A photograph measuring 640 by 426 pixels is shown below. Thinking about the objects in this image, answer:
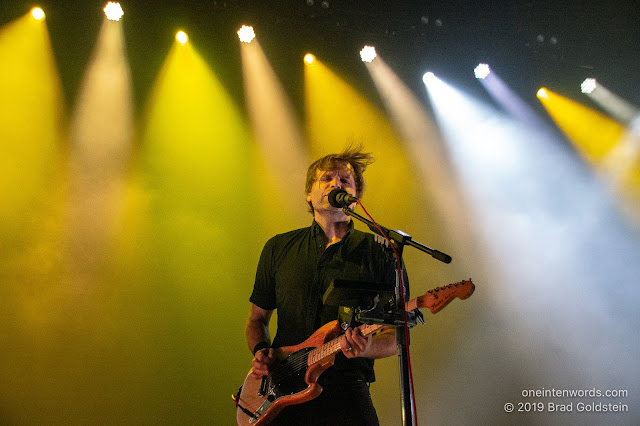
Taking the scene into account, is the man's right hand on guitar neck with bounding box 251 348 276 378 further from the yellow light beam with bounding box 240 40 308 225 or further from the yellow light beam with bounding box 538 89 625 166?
the yellow light beam with bounding box 538 89 625 166

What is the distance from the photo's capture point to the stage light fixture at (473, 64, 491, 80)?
583cm

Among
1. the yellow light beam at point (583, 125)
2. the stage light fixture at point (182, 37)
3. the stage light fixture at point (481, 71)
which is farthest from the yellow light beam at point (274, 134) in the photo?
the yellow light beam at point (583, 125)

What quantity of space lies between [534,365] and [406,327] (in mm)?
3432

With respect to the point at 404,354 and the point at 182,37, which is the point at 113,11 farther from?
the point at 404,354

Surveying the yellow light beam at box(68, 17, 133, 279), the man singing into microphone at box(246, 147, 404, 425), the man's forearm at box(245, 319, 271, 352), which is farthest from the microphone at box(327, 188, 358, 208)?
the yellow light beam at box(68, 17, 133, 279)

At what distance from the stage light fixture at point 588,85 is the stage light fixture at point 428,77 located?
1614mm

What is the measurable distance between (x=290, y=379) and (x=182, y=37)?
3800mm

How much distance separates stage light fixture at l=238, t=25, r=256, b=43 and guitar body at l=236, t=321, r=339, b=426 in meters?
3.59

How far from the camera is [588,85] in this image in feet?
19.1

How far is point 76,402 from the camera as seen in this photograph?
398cm

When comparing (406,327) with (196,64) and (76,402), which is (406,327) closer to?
(76,402)

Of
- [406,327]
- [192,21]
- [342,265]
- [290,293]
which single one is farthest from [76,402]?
[192,21]

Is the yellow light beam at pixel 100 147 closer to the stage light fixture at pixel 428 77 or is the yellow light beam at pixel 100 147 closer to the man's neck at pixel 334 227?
the man's neck at pixel 334 227

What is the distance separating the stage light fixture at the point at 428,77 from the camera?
227 inches
